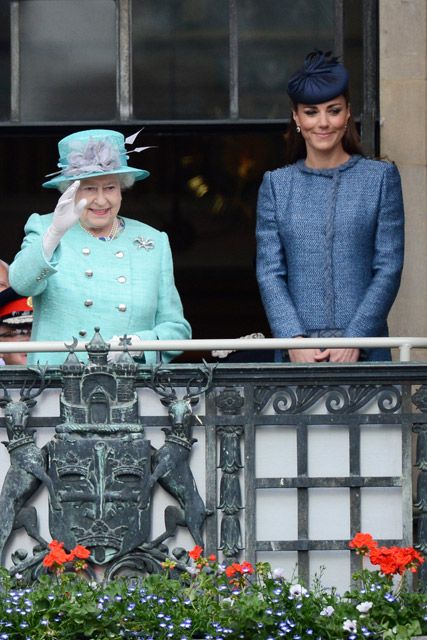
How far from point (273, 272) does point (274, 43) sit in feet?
7.60

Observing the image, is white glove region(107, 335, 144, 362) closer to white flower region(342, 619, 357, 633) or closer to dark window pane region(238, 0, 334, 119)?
white flower region(342, 619, 357, 633)

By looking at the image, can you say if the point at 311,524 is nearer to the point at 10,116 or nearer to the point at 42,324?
the point at 42,324

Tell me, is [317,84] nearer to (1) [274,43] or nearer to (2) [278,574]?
(1) [274,43]

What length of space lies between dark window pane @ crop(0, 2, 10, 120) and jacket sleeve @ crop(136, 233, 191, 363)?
2.19m

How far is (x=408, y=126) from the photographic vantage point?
36.8 feet

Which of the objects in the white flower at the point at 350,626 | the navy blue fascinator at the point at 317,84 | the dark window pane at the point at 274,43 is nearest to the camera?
the white flower at the point at 350,626

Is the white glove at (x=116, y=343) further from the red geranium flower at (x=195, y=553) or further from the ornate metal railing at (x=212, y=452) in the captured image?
the red geranium flower at (x=195, y=553)

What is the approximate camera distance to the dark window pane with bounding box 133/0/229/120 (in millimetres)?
11188

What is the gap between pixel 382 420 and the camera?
8820 millimetres

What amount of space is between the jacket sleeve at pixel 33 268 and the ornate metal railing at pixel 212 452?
0.40 m

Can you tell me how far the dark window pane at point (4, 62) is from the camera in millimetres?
11148

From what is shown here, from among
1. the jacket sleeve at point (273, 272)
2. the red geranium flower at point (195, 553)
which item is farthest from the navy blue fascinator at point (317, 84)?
the red geranium flower at point (195, 553)

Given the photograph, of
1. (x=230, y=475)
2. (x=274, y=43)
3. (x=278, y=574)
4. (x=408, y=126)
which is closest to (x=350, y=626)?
(x=278, y=574)

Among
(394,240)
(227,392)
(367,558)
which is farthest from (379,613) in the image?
(394,240)
